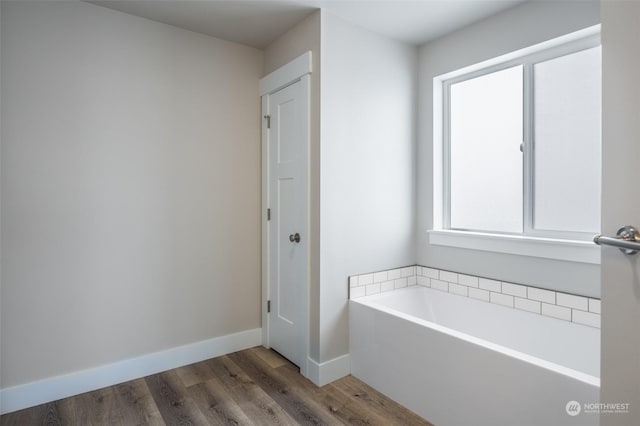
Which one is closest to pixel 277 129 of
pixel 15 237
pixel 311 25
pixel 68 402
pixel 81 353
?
pixel 311 25

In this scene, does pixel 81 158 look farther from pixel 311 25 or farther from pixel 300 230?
pixel 311 25

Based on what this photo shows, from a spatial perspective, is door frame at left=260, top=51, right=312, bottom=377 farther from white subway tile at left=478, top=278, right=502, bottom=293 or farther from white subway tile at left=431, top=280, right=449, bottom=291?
white subway tile at left=478, top=278, right=502, bottom=293

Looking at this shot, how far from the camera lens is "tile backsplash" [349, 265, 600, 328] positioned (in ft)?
6.72

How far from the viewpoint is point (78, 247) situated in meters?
2.27

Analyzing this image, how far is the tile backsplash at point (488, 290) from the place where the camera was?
6.72ft

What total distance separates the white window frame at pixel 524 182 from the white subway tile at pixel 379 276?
0.48 m

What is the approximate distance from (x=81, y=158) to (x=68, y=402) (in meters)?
1.48

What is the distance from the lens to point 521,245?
2.29 metres

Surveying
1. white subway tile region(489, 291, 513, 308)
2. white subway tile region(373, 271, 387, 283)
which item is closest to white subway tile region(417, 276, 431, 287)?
white subway tile region(373, 271, 387, 283)

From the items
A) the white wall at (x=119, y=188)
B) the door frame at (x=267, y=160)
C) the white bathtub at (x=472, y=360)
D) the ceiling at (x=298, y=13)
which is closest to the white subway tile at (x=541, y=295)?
the white bathtub at (x=472, y=360)

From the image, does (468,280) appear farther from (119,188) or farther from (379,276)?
(119,188)

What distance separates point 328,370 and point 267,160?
64.3 inches

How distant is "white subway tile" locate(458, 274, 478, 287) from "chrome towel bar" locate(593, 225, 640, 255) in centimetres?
171

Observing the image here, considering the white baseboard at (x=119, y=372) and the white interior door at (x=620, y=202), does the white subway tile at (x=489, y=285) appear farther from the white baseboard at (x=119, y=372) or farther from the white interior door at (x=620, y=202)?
the white baseboard at (x=119, y=372)
